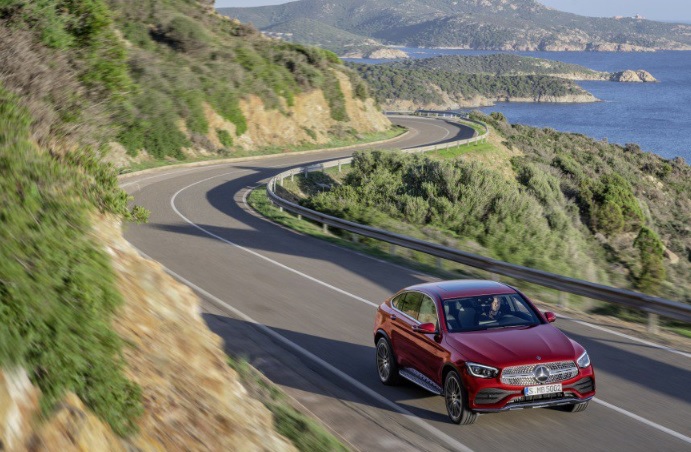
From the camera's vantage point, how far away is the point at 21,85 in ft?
35.4

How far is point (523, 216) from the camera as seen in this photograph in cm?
2730

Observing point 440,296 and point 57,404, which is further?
point 440,296

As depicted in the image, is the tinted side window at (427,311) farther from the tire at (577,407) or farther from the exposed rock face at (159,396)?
the exposed rock face at (159,396)

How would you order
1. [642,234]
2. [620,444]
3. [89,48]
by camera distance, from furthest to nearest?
[642,234], [89,48], [620,444]

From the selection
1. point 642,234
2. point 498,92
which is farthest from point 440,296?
point 498,92

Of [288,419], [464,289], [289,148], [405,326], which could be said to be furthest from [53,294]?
[289,148]

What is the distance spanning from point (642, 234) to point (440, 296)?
28.3 m

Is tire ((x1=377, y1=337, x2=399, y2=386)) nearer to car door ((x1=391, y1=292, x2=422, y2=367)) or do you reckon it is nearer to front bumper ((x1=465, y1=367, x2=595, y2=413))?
car door ((x1=391, y1=292, x2=422, y2=367))

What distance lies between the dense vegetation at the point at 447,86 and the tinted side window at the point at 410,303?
133m

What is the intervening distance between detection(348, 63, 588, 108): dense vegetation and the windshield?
134157 mm

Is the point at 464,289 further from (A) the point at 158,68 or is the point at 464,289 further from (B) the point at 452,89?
(B) the point at 452,89

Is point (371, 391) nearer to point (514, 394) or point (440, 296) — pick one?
point (440, 296)

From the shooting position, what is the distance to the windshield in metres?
10.0

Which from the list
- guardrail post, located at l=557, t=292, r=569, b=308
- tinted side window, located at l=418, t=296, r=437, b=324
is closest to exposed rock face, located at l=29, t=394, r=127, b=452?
tinted side window, located at l=418, t=296, r=437, b=324
